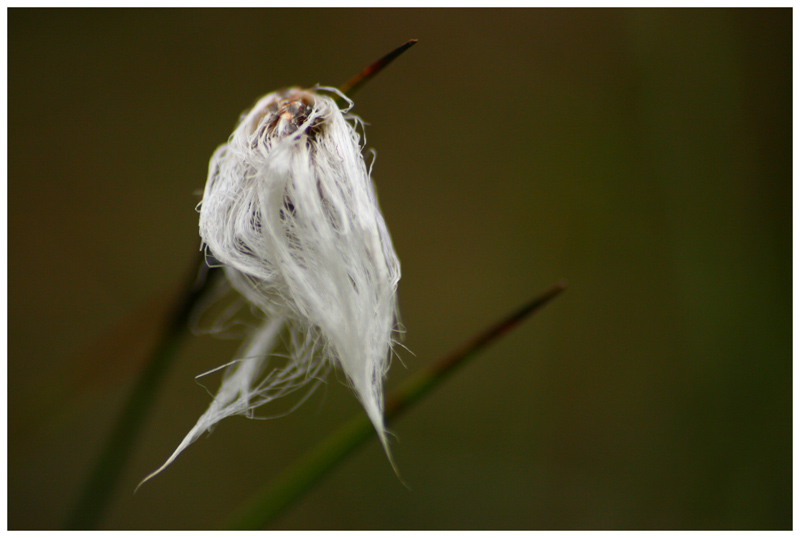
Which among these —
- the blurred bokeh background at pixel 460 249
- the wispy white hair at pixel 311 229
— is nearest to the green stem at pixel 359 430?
the wispy white hair at pixel 311 229

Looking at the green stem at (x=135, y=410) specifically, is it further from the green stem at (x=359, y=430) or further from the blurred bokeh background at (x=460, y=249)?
the blurred bokeh background at (x=460, y=249)

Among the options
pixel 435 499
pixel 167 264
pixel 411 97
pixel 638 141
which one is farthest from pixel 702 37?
pixel 167 264

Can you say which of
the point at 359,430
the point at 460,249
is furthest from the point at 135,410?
the point at 460,249

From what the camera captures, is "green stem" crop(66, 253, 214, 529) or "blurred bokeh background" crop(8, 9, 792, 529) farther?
"blurred bokeh background" crop(8, 9, 792, 529)

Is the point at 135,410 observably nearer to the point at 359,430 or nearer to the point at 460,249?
the point at 359,430

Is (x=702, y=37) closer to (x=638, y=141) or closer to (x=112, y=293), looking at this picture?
(x=638, y=141)

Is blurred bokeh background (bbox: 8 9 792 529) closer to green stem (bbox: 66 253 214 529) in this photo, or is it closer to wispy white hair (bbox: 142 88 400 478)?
green stem (bbox: 66 253 214 529)

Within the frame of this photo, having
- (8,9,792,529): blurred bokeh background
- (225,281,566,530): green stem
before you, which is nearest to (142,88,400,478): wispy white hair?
(225,281,566,530): green stem

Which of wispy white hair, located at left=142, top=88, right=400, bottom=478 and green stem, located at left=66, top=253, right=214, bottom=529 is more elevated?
wispy white hair, located at left=142, top=88, right=400, bottom=478
